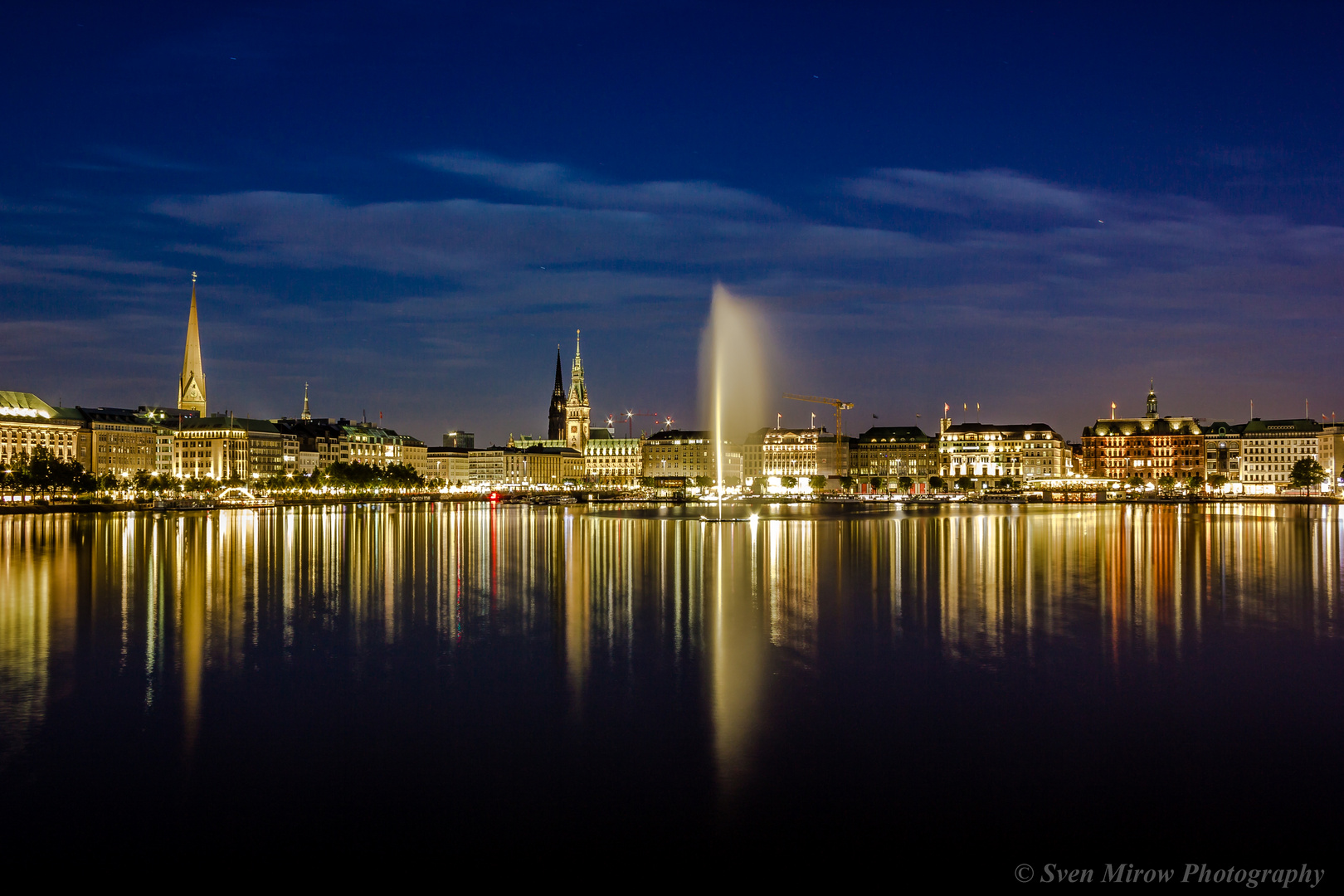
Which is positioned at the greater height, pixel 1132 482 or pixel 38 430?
pixel 38 430

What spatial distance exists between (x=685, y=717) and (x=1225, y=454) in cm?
19768

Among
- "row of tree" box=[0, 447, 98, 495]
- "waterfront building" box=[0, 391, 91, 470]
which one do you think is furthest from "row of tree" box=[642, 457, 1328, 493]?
"row of tree" box=[0, 447, 98, 495]

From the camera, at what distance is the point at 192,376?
7372 inches

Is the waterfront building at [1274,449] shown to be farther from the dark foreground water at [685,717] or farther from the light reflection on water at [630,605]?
the dark foreground water at [685,717]

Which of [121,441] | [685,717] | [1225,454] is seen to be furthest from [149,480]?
[1225,454]

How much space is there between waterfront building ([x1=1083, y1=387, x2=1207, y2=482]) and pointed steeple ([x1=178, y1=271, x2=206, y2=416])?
163105 mm

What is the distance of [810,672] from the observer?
2159cm

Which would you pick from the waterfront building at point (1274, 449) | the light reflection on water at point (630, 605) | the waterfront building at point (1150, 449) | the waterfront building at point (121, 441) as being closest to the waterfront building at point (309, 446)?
the waterfront building at point (121, 441)

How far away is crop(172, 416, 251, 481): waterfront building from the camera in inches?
6742

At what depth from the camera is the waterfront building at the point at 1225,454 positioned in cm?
18612

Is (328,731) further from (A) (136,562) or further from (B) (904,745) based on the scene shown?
(A) (136,562)

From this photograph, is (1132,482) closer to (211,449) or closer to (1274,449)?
(1274,449)

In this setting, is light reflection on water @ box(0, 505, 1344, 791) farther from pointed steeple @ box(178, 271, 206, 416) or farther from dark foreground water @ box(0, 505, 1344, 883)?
pointed steeple @ box(178, 271, 206, 416)

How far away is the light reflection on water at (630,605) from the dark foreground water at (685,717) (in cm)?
17
